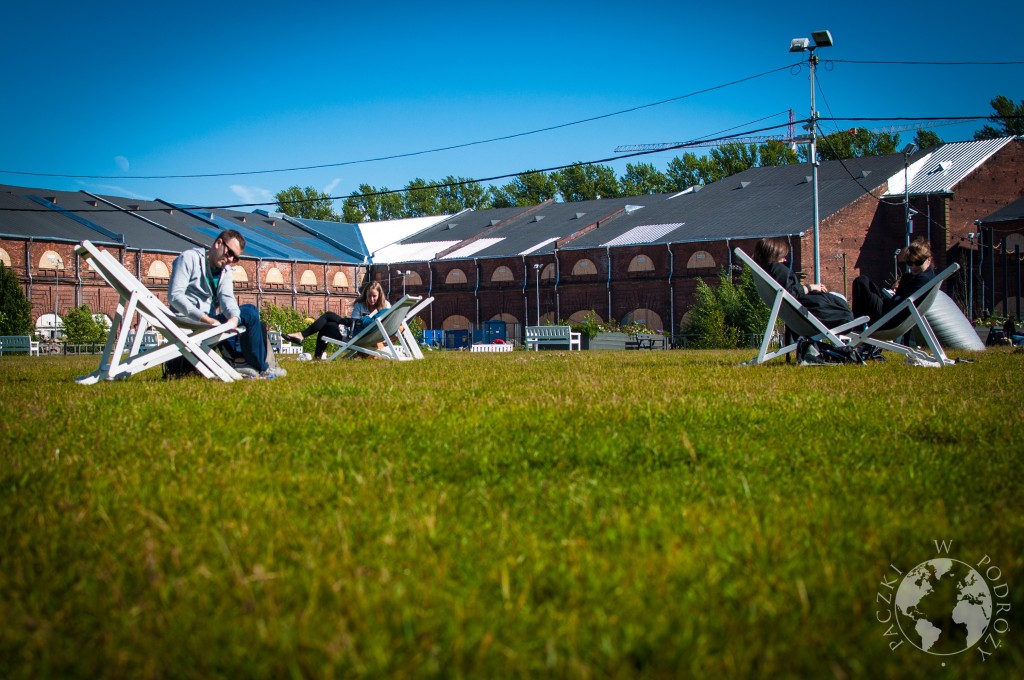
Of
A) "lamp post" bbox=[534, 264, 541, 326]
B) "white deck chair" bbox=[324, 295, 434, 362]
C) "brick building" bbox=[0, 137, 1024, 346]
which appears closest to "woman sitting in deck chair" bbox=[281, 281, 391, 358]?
"white deck chair" bbox=[324, 295, 434, 362]

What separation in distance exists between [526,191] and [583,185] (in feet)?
17.5

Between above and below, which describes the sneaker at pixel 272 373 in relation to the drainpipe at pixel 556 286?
below

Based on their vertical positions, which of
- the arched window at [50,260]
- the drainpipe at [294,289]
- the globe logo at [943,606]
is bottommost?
the globe logo at [943,606]

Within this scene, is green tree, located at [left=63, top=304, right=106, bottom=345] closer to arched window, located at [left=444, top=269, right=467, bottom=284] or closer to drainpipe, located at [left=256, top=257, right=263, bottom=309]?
drainpipe, located at [left=256, top=257, right=263, bottom=309]

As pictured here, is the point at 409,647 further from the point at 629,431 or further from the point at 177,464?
the point at 629,431

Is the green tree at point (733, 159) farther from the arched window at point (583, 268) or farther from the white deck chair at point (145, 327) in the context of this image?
the white deck chair at point (145, 327)

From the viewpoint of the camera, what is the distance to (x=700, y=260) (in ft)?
147

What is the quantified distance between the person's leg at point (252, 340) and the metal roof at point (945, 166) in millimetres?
Answer: 42456

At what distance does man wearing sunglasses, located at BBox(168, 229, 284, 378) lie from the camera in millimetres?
8109

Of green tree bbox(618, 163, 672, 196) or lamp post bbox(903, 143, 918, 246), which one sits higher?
green tree bbox(618, 163, 672, 196)

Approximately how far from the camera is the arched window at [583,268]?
159ft

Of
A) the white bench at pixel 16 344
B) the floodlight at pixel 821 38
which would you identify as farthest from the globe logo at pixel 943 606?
the white bench at pixel 16 344

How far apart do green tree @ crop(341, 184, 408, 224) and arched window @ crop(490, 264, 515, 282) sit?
37.8 m

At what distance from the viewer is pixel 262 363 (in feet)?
29.4
